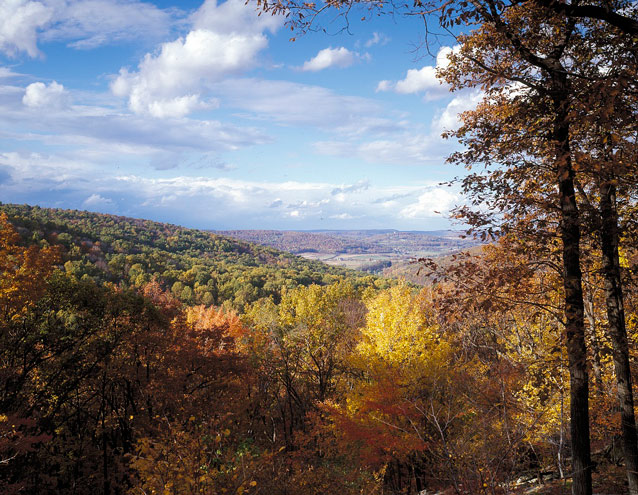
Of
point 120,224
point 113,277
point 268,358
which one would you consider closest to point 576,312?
point 268,358

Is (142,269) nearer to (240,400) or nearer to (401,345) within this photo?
(240,400)

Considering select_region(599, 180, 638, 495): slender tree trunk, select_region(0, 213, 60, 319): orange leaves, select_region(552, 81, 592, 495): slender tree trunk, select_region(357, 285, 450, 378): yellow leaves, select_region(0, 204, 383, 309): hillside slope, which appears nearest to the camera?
select_region(552, 81, 592, 495): slender tree trunk

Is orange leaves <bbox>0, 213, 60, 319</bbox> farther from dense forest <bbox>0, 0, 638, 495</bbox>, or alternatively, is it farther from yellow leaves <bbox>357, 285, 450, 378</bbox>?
yellow leaves <bbox>357, 285, 450, 378</bbox>

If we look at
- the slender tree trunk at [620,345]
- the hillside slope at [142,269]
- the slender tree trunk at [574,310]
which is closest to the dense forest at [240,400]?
the slender tree trunk at [574,310]

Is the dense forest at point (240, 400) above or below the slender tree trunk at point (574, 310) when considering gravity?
below

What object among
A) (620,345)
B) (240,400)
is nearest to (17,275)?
(240,400)

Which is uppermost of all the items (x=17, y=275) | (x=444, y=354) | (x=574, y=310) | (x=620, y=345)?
(x=17, y=275)

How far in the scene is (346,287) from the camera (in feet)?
216

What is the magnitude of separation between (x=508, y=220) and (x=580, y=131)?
2310 mm

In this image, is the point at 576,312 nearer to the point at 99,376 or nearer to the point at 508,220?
the point at 508,220

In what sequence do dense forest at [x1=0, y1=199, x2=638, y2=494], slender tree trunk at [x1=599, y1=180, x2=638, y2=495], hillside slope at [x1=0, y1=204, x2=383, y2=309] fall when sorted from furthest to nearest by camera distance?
hillside slope at [x1=0, y1=204, x2=383, y2=309] → dense forest at [x1=0, y1=199, x2=638, y2=494] → slender tree trunk at [x1=599, y1=180, x2=638, y2=495]

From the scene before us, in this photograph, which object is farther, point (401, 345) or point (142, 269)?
point (142, 269)

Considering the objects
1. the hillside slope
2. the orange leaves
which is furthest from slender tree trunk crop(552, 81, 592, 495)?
the hillside slope

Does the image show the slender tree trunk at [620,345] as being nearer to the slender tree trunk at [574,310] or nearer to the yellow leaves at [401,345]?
the slender tree trunk at [574,310]
